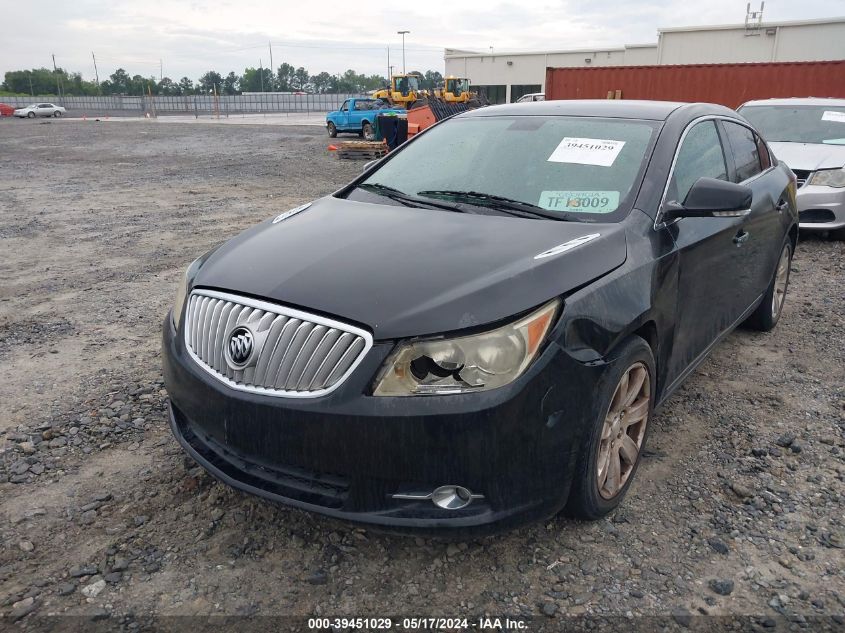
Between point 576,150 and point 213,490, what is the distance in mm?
2310

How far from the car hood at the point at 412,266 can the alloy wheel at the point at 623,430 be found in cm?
50

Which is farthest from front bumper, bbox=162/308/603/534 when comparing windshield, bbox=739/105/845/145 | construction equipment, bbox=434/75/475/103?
construction equipment, bbox=434/75/475/103

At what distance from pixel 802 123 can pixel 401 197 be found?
7.40 metres

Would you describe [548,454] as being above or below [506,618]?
above

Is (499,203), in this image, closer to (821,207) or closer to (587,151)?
(587,151)

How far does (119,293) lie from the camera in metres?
5.84

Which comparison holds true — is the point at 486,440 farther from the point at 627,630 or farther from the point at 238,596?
the point at 238,596

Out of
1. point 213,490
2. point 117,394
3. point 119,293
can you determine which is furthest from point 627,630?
point 119,293

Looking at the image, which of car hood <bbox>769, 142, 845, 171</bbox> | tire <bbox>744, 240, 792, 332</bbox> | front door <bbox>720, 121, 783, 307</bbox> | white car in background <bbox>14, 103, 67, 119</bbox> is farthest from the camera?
white car in background <bbox>14, 103, 67, 119</bbox>

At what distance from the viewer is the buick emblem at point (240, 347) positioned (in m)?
2.22

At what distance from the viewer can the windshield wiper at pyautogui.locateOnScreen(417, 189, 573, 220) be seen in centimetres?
290

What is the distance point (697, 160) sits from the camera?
3410 mm

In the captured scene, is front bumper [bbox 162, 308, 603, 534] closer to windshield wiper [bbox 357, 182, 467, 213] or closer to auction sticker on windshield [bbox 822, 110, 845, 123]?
windshield wiper [bbox 357, 182, 467, 213]

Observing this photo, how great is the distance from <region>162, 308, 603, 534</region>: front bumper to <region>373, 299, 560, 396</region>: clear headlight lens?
0.11 ft
